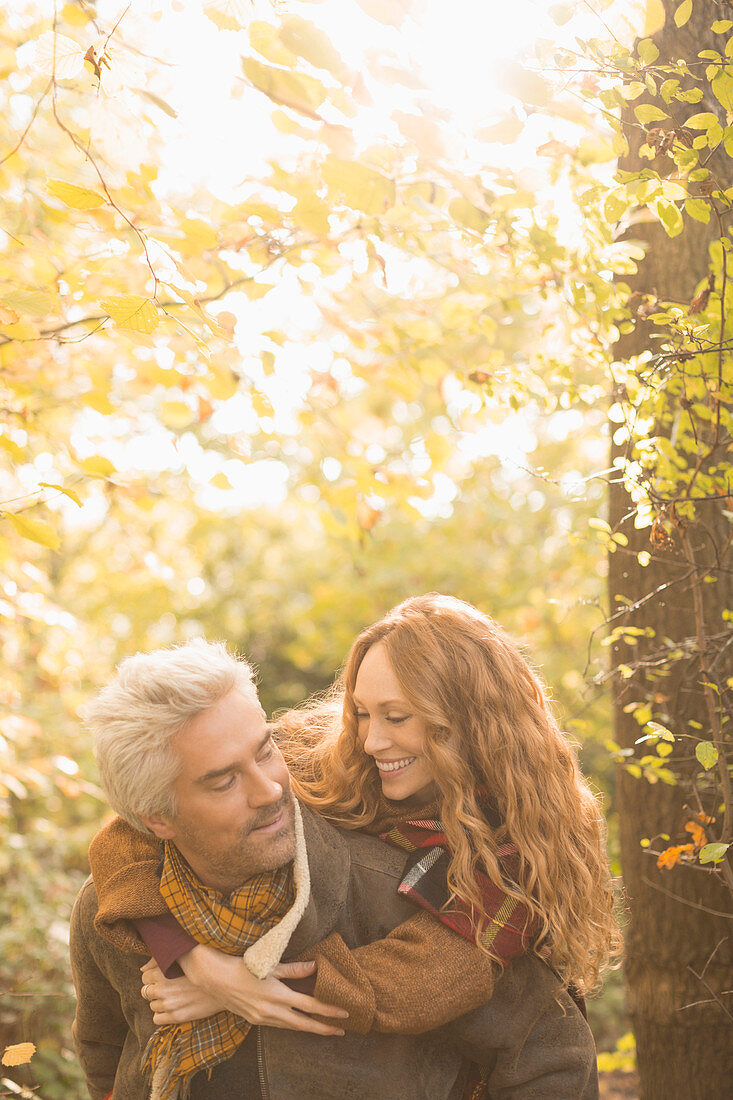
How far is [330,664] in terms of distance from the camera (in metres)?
8.95

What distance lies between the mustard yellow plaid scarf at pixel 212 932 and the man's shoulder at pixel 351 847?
0.29 ft

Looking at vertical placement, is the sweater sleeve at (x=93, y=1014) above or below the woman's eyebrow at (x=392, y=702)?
below

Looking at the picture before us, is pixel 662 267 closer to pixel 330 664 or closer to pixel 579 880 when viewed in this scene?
pixel 579 880

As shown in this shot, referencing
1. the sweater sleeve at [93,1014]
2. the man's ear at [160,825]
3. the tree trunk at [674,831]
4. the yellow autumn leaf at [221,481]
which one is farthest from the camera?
the yellow autumn leaf at [221,481]

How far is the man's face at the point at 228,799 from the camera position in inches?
73.5

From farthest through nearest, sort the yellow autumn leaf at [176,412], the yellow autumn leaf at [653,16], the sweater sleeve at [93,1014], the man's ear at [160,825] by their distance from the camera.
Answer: the yellow autumn leaf at [176,412] < the sweater sleeve at [93,1014] < the man's ear at [160,825] < the yellow autumn leaf at [653,16]

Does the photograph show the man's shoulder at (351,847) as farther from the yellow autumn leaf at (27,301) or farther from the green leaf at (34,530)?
the yellow autumn leaf at (27,301)

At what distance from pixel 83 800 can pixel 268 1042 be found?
230 inches

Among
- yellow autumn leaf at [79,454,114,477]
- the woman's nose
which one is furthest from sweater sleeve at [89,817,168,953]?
yellow autumn leaf at [79,454,114,477]

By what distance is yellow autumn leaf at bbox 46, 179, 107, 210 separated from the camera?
6.23 ft

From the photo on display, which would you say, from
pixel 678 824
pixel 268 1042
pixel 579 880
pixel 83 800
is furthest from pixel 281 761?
pixel 83 800

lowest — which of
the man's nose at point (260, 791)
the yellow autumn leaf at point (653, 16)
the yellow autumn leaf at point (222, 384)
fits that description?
the man's nose at point (260, 791)

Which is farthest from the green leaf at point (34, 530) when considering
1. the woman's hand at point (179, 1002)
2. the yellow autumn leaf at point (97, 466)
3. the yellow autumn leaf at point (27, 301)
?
the woman's hand at point (179, 1002)

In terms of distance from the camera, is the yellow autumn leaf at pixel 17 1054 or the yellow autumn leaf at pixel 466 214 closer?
the yellow autumn leaf at pixel 17 1054
